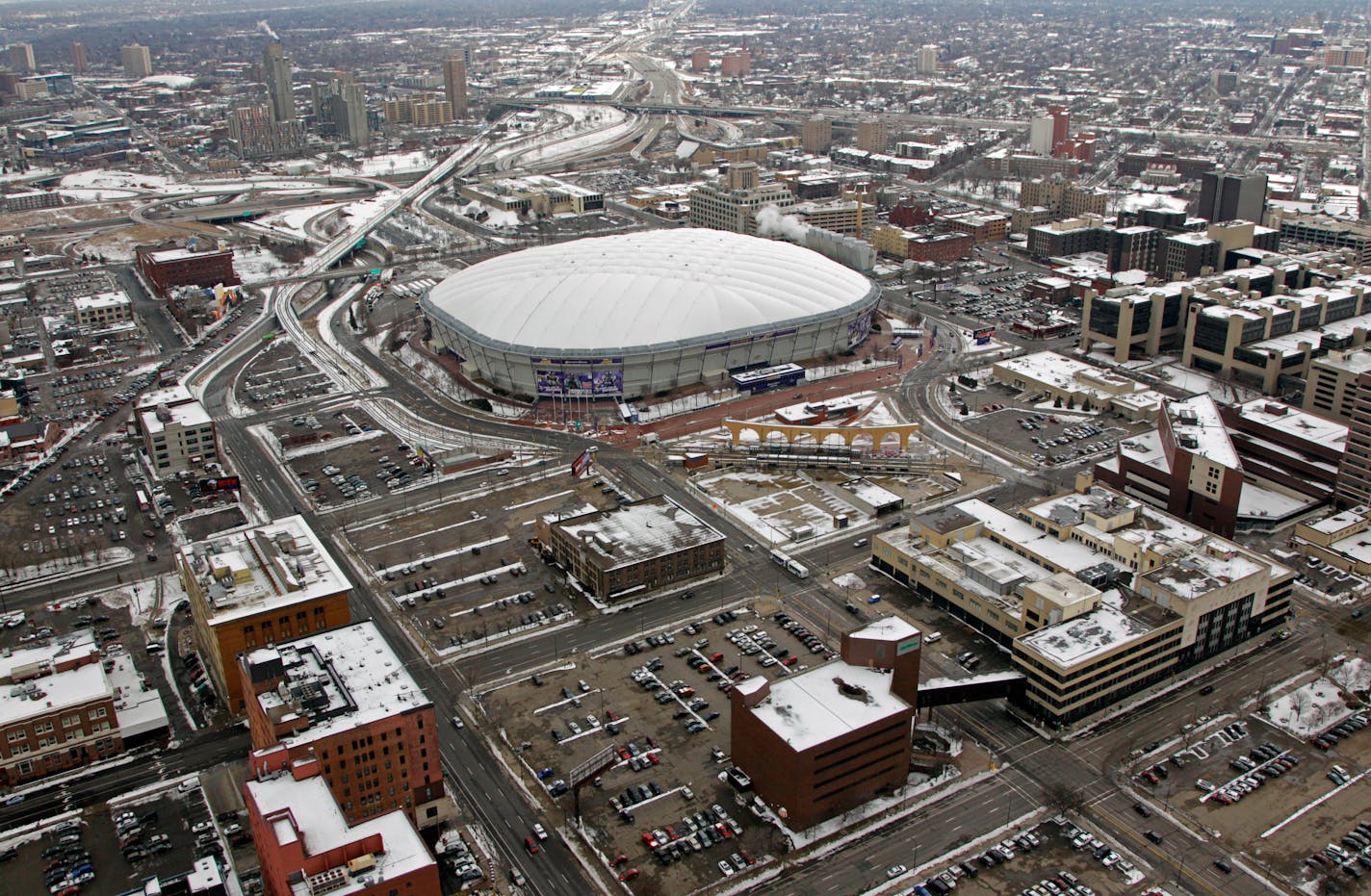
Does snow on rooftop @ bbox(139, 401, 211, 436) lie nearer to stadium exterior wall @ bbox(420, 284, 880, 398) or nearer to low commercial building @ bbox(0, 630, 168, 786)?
stadium exterior wall @ bbox(420, 284, 880, 398)

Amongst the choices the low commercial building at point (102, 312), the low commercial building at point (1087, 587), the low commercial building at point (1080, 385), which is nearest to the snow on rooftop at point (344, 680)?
the low commercial building at point (1087, 587)

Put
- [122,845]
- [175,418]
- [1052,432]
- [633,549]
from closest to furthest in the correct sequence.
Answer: [122,845]
[633,549]
[175,418]
[1052,432]

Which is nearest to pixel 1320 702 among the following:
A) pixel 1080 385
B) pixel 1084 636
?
pixel 1084 636

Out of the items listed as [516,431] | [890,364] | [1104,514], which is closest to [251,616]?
[516,431]

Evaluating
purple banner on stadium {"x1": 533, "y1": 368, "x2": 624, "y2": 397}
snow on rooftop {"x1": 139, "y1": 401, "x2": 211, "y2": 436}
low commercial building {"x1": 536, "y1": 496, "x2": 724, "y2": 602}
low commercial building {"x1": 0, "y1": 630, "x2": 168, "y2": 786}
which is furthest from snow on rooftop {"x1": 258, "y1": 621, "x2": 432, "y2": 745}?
purple banner on stadium {"x1": 533, "y1": 368, "x2": 624, "y2": 397}

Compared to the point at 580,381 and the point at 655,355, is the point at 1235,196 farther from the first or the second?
the point at 580,381

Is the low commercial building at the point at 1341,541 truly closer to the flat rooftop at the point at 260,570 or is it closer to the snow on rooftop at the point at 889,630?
the snow on rooftop at the point at 889,630

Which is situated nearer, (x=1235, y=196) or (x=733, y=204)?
(x=1235, y=196)
